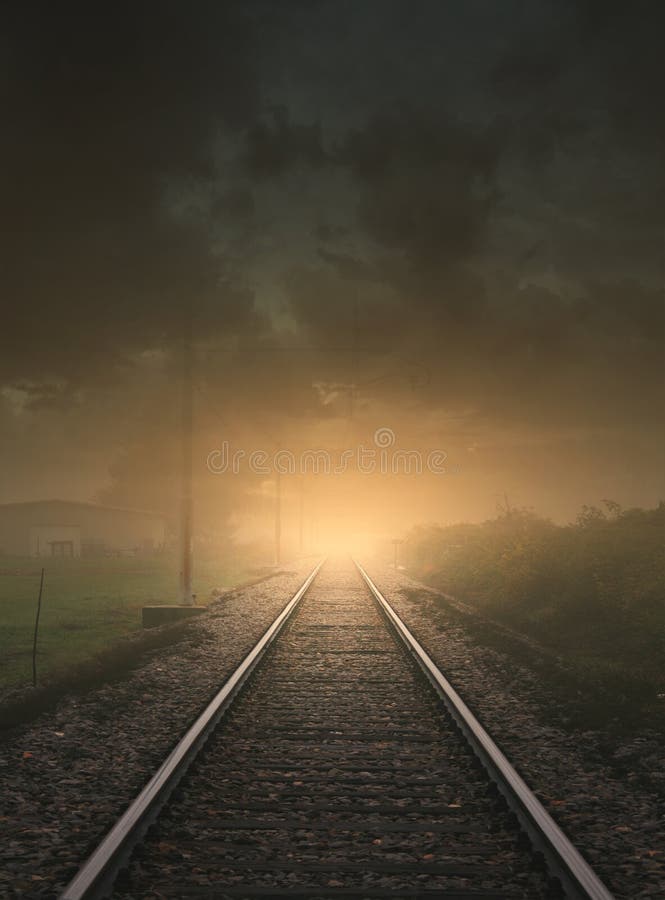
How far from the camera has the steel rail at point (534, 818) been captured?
12.9 feet

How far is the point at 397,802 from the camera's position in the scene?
5.36 metres

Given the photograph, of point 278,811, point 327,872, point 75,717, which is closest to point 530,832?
point 327,872

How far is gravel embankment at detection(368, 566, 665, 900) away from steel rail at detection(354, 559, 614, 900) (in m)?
0.21

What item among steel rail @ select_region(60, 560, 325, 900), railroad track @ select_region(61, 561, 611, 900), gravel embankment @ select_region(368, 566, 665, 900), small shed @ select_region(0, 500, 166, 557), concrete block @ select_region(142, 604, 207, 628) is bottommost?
gravel embankment @ select_region(368, 566, 665, 900)

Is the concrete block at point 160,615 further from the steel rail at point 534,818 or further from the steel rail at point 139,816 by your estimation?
the steel rail at point 534,818

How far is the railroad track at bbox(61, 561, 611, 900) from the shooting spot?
13.4 feet

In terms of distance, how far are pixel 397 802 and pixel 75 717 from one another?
461cm

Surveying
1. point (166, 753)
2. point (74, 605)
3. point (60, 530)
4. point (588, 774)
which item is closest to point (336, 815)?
point (166, 753)

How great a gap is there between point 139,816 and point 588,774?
13.0ft

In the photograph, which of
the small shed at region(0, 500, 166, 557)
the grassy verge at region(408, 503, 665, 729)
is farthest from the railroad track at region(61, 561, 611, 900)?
the small shed at region(0, 500, 166, 557)

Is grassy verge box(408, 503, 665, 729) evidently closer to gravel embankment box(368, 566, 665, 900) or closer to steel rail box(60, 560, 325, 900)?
gravel embankment box(368, 566, 665, 900)

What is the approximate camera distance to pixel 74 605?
24297 mm

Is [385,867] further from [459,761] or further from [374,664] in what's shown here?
[374,664]

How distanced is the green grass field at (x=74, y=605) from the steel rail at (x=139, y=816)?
5.17 m
